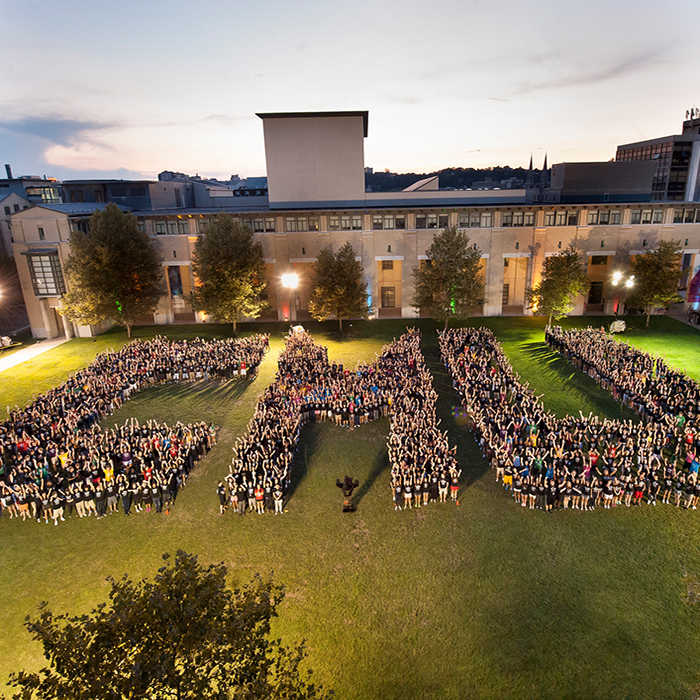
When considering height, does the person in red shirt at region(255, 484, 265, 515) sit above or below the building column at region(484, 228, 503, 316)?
below

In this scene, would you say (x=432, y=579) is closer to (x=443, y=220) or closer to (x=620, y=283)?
(x=443, y=220)

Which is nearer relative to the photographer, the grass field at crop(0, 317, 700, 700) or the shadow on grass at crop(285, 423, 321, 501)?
the grass field at crop(0, 317, 700, 700)

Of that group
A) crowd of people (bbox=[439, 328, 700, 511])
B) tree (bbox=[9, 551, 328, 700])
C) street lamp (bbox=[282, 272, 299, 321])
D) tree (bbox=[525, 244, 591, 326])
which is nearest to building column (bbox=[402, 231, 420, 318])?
street lamp (bbox=[282, 272, 299, 321])

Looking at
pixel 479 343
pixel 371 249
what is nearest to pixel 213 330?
pixel 371 249

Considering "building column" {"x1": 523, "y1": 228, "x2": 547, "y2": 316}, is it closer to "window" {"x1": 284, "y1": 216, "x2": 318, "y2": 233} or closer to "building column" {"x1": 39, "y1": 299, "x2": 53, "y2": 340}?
"window" {"x1": 284, "y1": 216, "x2": 318, "y2": 233}

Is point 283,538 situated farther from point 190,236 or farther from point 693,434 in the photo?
point 190,236

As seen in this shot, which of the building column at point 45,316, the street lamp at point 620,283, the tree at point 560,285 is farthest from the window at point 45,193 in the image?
the street lamp at point 620,283
